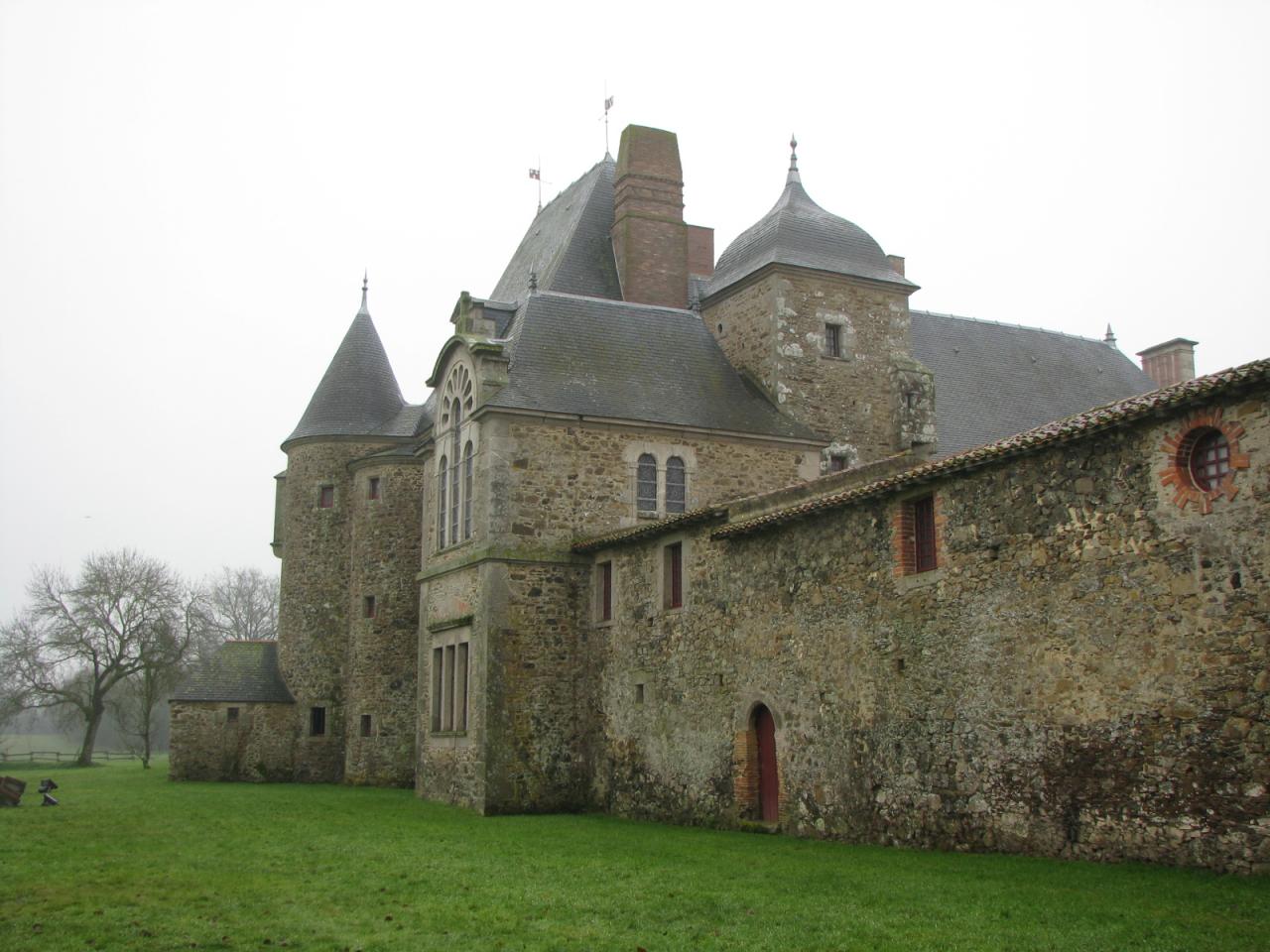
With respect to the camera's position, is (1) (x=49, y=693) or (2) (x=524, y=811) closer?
(2) (x=524, y=811)

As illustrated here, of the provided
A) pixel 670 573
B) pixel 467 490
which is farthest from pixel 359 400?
pixel 670 573

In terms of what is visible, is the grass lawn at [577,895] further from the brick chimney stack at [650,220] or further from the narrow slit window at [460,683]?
the brick chimney stack at [650,220]

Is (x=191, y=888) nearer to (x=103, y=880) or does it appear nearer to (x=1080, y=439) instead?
(x=103, y=880)

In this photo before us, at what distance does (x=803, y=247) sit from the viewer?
27.5 meters

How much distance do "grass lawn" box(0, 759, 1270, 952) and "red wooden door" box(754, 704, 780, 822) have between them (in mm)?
735

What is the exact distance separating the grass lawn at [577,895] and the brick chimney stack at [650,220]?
48.6ft

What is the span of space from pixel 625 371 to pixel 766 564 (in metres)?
8.69

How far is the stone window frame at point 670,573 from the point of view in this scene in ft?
66.5

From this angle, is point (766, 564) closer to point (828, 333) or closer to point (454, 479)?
point (454, 479)

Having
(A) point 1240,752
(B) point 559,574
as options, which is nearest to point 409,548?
(B) point 559,574

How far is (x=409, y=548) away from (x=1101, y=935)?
2402 centimetres

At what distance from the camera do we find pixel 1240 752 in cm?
1115

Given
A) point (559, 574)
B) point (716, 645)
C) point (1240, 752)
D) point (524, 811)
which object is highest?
point (559, 574)

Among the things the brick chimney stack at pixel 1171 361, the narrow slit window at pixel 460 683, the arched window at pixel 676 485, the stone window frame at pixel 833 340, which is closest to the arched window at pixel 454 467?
the narrow slit window at pixel 460 683
